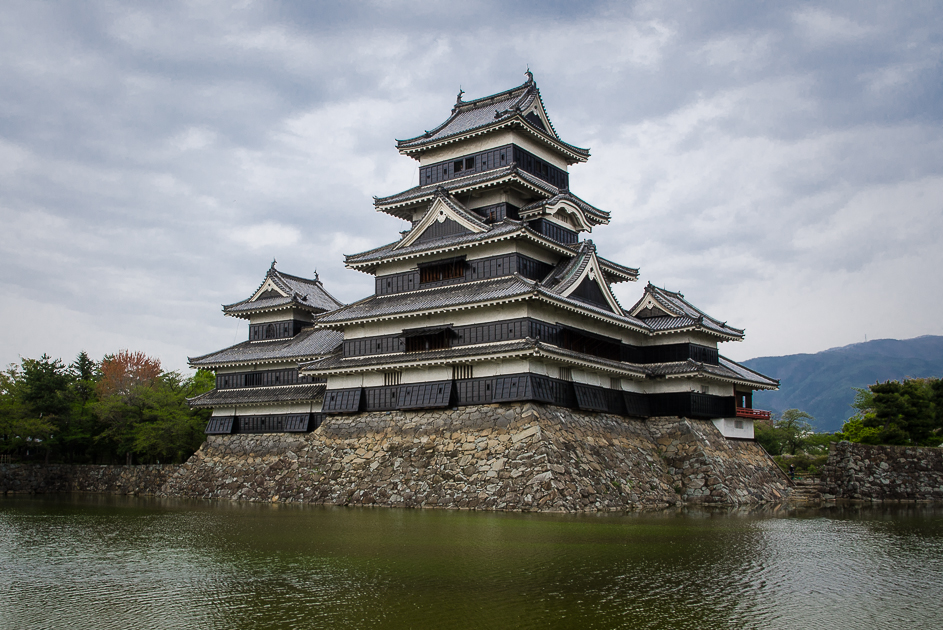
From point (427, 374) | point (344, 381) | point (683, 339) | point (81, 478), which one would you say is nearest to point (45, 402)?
point (81, 478)

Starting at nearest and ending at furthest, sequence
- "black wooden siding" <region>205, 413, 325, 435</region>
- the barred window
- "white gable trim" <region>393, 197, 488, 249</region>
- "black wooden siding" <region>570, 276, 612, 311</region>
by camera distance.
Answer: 1. the barred window
2. "black wooden siding" <region>570, 276, 612, 311</region>
3. "white gable trim" <region>393, 197, 488, 249</region>
4. "black wooden siding" <region>205, 413, 325, 435</region>

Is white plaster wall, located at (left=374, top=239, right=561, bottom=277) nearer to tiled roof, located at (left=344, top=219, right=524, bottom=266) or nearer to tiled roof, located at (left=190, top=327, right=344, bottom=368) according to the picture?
tiled roof, located at (left=344, top=219, right=524, bottom=266)

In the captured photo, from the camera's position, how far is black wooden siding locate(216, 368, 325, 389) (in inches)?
1699

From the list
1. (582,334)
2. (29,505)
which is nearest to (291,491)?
(29,505)

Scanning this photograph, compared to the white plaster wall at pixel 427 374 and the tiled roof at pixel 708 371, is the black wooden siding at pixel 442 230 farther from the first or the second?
the tiled roof at pixel 708 371

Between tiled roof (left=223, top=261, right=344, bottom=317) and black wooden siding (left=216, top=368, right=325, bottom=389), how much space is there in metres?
4.09

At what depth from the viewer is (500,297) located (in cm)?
3164

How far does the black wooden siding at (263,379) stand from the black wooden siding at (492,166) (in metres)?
13.3

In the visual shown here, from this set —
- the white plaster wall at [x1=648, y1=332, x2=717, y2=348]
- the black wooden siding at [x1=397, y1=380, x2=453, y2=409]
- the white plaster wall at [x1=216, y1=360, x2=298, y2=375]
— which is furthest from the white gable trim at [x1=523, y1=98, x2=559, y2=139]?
the white plaster wall at [x1=216, y1=360, x2=298, y2=375]

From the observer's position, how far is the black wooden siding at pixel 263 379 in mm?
43156

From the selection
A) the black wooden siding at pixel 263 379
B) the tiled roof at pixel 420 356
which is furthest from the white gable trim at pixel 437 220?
the black wooden siding at pixel 263 379

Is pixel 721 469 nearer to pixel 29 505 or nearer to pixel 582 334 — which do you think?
pixel 582 334

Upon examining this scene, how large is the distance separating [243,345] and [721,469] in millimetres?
29734

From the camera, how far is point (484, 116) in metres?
41.4
